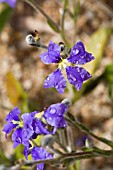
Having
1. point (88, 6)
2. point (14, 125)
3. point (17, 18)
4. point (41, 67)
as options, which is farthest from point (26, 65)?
point (14, 125)

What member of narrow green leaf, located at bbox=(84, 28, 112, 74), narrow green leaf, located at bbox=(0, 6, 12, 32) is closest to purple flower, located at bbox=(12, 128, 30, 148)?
narrow green leaf, located at bbox=(84, 28, 112, 74)

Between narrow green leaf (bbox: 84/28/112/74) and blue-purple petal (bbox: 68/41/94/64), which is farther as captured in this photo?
narrow green leaf (bbox: 84/28/112/74)

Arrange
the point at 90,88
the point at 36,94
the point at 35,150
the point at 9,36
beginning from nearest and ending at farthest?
the point at 35,150, the point at 90,88, the point at 36,94, the point at 9,36

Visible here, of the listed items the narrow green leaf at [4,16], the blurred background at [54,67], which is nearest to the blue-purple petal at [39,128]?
the blurred background at [54,67]

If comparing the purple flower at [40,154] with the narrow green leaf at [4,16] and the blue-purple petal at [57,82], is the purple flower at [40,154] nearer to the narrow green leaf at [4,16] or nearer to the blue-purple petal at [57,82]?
the blue-purple petal at [57,82]

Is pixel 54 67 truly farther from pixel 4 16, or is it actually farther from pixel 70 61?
pixel 70 61

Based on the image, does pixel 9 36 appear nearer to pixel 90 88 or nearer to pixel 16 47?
pixel 16 47

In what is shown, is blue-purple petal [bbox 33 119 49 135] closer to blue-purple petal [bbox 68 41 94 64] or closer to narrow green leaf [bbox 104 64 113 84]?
blue-purple petal [bbox 68 41 94 64]
